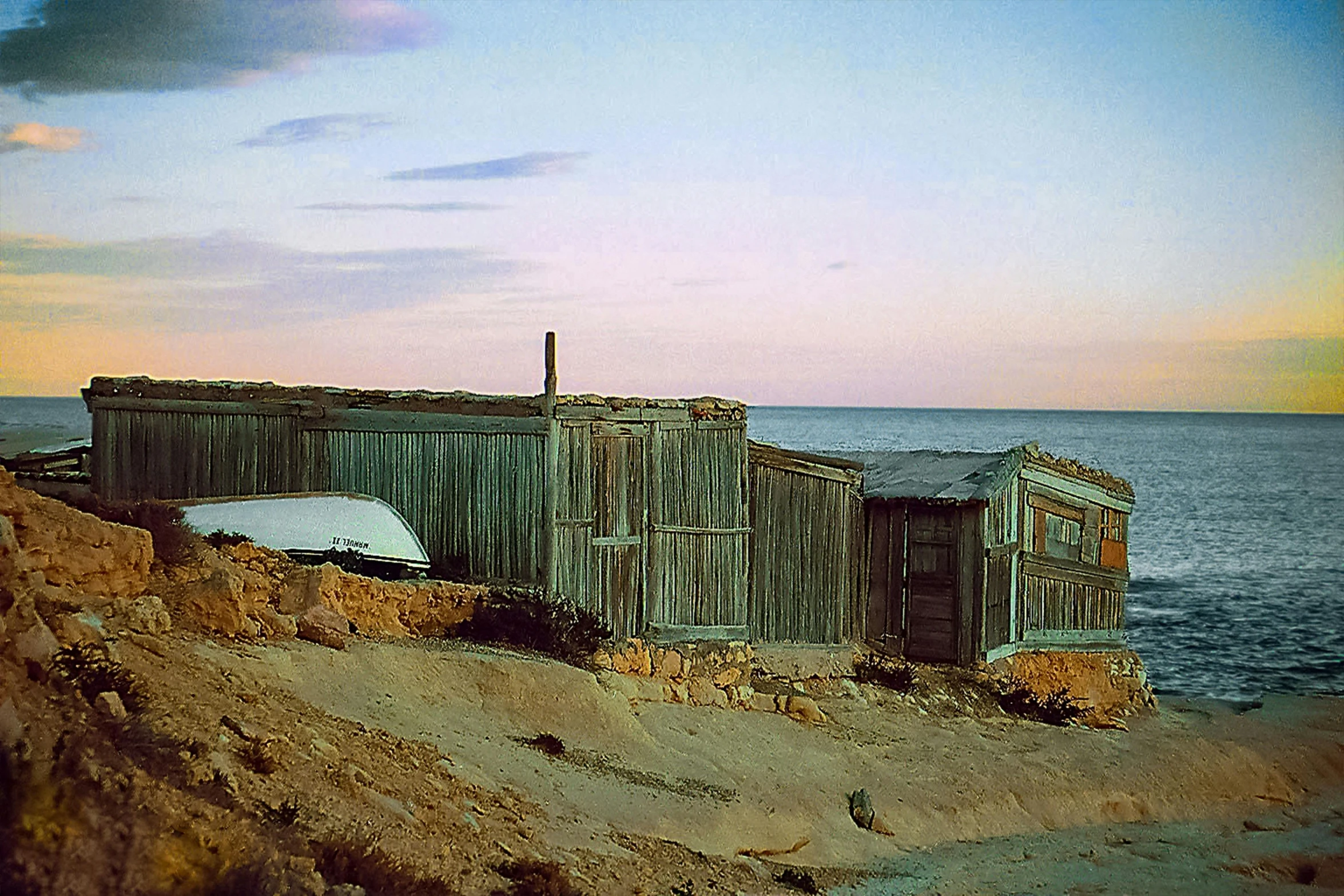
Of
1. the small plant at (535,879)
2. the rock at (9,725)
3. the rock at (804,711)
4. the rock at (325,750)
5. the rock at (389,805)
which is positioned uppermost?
the rock at (9,725)

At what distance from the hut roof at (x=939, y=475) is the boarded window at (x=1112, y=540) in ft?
7.07

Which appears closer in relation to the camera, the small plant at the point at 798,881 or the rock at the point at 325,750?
the rock at the point at 325,750

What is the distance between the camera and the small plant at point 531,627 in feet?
42.9

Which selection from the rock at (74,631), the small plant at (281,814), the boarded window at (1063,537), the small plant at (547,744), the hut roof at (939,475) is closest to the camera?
the small plant at (281,814)

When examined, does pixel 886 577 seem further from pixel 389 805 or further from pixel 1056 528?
pixel 389 805

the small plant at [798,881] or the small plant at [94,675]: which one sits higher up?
the small plant at [94,675]

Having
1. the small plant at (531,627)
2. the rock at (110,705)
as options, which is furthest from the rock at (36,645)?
the small plant at (531,627)

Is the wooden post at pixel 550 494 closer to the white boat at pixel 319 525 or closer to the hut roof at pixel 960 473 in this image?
the white boat at pixel 319 525

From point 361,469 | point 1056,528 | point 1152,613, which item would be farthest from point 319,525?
point 1152,613

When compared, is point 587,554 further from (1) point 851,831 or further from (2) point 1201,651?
(2) point 1201,651

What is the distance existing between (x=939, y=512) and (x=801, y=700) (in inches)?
188

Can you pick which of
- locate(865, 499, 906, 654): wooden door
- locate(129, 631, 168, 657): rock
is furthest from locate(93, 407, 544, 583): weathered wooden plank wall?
locate(865, 499, 906, 654): wooden door

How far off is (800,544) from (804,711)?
3318mm

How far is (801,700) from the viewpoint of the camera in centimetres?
1466
